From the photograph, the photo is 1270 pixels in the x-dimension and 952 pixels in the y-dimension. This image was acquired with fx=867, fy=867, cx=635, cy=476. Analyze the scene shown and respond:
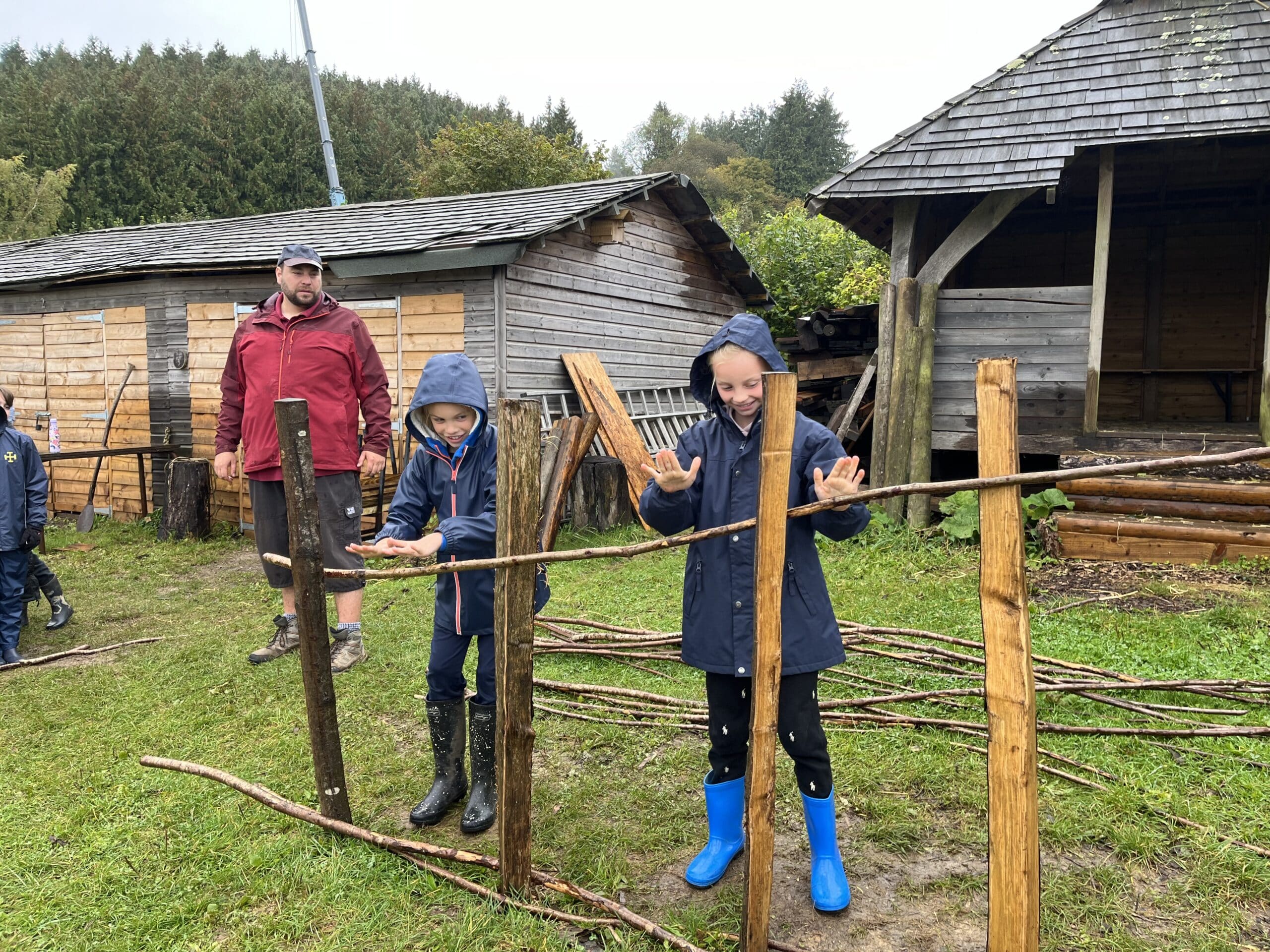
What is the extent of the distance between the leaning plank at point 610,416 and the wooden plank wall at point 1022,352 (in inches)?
121

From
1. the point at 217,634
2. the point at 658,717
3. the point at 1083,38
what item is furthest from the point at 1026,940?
the point at 1083,38

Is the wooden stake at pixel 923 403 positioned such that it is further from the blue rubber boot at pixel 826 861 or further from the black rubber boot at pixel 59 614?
the black rubber boot at pixel 59 614

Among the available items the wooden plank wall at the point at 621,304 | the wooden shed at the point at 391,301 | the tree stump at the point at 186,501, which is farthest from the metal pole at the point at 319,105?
the tree stump at the point at 186,501

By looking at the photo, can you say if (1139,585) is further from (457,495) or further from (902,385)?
(457,495)

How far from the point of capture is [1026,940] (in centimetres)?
A: 211

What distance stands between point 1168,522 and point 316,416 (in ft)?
21.7

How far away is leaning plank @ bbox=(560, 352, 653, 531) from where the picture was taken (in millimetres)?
9414

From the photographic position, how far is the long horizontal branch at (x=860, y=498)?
198cm

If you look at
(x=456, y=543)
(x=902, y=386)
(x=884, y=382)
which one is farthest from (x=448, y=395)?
(x=884, y=382)

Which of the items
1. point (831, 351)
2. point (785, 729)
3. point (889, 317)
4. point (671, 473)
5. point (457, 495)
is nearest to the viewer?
point (671, 473)

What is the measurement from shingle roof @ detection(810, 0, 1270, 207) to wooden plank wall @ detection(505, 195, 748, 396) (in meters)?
3.50

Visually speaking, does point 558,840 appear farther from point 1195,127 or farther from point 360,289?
point 360,289

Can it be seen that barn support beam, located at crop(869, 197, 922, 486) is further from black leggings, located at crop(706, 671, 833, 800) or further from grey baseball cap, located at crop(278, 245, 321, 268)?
black leggings, located at crop(706, 671, 833, 800)

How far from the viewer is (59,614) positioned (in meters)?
6.48
